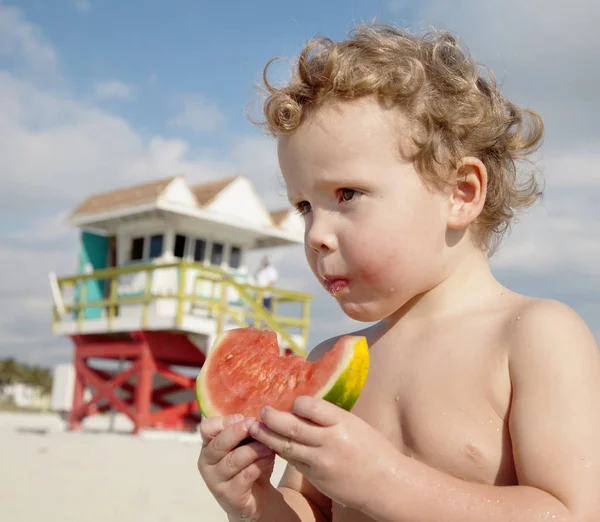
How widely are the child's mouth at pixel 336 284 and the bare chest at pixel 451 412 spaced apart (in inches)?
10.3

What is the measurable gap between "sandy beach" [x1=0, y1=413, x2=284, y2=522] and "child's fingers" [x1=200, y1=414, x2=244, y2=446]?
18.1 ft

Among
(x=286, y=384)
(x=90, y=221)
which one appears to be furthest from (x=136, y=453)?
(x=286, y=384)

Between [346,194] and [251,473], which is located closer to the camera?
[251,473]

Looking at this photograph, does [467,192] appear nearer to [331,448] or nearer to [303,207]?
[303,207]

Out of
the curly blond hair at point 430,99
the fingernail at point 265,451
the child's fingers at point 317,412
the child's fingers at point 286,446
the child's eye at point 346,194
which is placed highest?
the curly blond hair at point 430,99

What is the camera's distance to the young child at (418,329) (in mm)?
1604

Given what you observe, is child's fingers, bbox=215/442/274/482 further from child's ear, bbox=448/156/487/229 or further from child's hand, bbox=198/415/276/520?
child's ear, bbox=448/156/487/229

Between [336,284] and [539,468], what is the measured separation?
2.25 ft

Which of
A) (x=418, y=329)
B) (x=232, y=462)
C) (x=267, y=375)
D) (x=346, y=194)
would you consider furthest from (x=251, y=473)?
(x=346, y=194)

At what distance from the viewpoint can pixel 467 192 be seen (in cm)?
207

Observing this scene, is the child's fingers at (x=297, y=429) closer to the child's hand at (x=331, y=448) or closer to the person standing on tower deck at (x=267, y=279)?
the child's hand at (x=331, y=448)

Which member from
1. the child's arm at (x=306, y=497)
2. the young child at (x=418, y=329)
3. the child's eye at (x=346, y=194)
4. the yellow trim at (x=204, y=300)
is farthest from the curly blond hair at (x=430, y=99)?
the yellow trim at (x=204, y=300)

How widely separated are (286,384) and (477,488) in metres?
0.59

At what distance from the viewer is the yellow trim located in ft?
48.3
